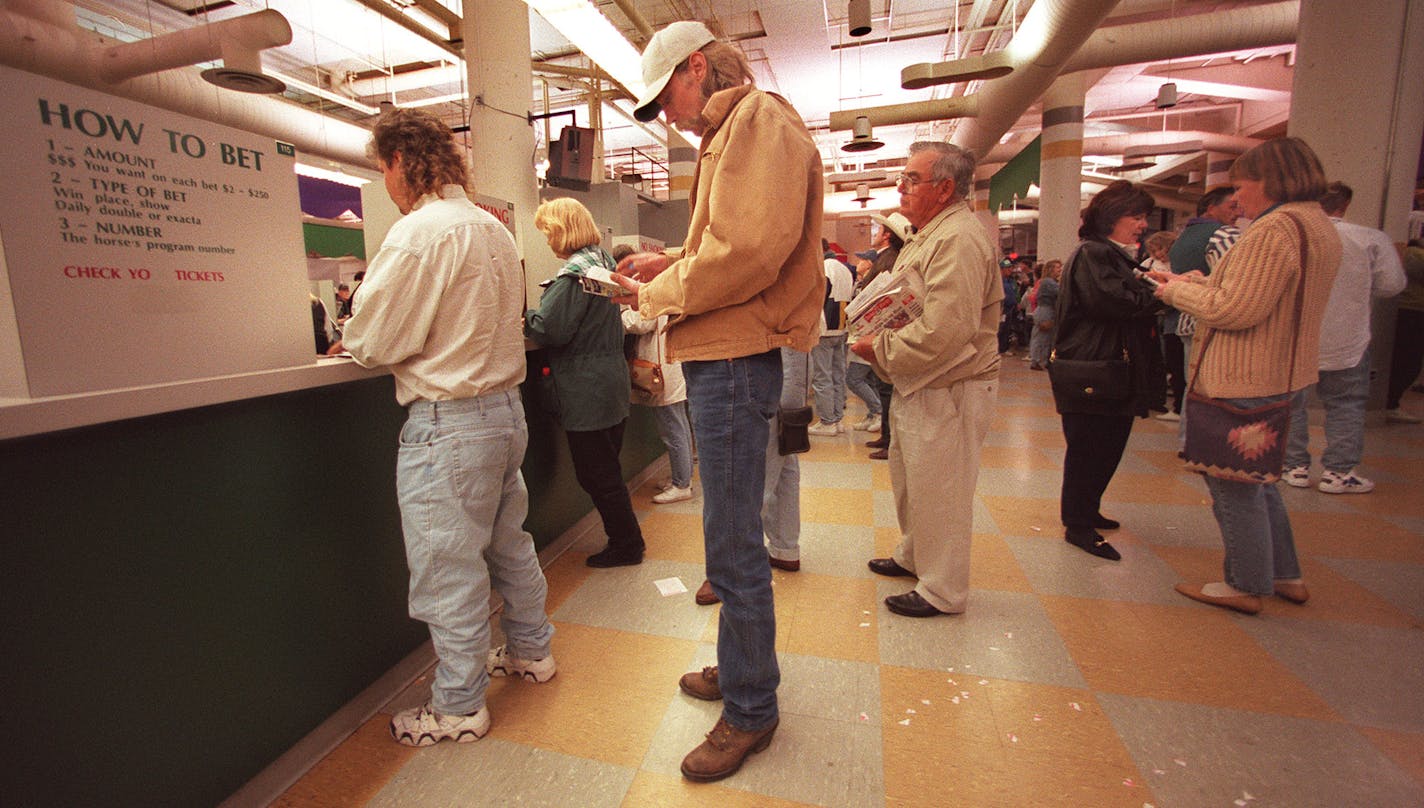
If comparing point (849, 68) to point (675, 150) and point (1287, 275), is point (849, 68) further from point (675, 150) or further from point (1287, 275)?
point (1287, 275)

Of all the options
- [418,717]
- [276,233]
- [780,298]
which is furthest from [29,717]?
[780,298]

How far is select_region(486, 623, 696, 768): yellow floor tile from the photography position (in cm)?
178

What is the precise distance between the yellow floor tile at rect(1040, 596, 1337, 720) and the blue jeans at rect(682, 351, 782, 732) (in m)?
1.18

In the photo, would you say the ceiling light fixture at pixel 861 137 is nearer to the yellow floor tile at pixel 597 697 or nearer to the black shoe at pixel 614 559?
the black shoe at pixel 614 559

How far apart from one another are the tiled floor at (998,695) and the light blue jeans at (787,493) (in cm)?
17

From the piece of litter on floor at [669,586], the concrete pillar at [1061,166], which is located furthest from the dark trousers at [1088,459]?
the concrete pillar at [1061,166]

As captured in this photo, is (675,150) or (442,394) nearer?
(442,394)

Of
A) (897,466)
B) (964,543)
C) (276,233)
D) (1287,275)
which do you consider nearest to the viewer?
(276,233)

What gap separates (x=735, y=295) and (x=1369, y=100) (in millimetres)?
6561

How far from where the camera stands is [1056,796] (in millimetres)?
1544

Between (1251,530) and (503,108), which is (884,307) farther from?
(503,108)

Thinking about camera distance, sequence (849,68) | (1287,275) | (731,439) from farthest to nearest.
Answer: (849,68), (1287,275), (731,439)

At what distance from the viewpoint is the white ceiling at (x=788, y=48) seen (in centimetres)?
676

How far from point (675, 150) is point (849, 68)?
3.29 metres
